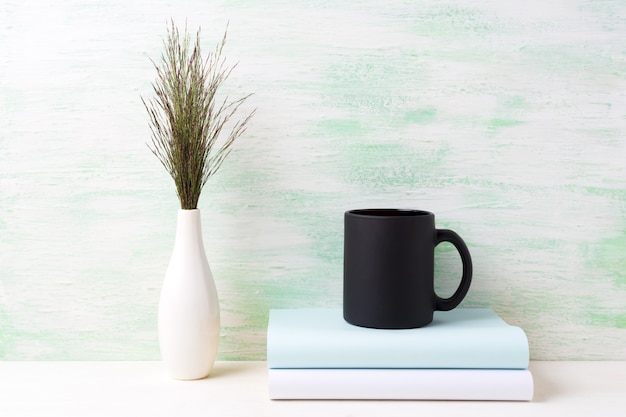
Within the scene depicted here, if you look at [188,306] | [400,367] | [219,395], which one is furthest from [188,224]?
[400,367]

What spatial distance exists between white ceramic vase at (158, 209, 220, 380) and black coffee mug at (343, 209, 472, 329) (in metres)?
0.18

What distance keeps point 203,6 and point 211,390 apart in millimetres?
504

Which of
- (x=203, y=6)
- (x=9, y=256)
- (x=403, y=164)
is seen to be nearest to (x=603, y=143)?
(x=403, y=164)

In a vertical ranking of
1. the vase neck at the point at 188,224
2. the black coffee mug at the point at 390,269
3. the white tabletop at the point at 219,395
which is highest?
the vase neck at the point at 188,224

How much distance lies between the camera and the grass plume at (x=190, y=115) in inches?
31.9

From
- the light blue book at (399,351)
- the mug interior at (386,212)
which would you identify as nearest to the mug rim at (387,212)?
the mug interior at (386,212)

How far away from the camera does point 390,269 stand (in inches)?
32.0

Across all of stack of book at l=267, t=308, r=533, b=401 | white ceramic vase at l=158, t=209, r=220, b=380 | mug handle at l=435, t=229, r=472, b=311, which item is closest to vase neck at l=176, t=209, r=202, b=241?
white ceramic vase at l=158, t=209, r=220, b=380

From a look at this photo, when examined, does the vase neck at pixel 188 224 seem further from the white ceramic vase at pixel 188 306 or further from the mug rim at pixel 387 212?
the mug rim at pixel 387 212

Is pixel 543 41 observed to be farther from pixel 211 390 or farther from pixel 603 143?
pixel 211 390

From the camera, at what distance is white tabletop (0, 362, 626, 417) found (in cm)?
75

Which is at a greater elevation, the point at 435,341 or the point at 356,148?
the point at 356,148

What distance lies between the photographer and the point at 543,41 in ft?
2.98

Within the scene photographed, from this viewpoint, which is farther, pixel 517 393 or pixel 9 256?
pixel 9 256
